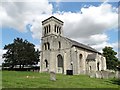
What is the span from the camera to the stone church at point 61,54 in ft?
161

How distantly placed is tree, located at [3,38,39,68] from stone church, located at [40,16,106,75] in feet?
47.1

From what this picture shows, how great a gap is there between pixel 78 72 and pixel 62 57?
21.6ft

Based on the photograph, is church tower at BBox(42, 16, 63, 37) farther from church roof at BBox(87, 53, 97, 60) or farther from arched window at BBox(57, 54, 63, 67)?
church roof at BBox(87, 53, 97, 60)

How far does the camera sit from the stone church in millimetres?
49000

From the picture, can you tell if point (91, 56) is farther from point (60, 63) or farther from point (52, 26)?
point (52, 26)

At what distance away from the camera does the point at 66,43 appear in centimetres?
5053

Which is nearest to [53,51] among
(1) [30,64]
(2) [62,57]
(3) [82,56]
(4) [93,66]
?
(2) [62,57]

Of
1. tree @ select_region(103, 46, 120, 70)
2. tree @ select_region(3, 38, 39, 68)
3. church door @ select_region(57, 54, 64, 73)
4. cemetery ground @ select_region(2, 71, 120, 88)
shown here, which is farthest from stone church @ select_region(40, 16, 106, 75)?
cemetery ground @ select_region(2, 71, 120, 88)

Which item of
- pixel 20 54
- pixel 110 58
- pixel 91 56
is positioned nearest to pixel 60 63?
pixel 91 56

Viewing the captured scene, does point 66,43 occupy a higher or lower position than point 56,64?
higher

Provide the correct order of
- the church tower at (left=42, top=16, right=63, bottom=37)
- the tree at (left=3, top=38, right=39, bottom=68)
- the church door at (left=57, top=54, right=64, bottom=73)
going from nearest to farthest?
the church door at (left=57, top=54, right=64, bottom=73) → the church tower at (left=42, top=16, right=63, bottom=37) → the tree at (left=3, top=38, right=39, bottom=68)

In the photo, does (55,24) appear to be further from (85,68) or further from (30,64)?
(30,64)

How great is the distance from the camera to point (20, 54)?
220ft

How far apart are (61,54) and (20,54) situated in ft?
71.5
